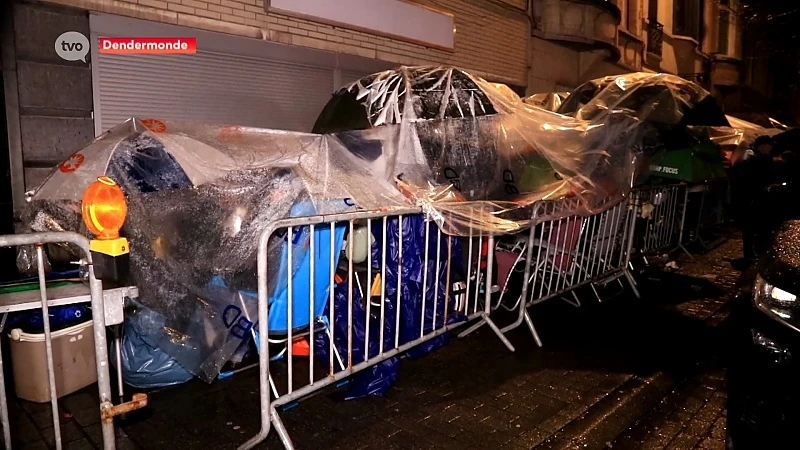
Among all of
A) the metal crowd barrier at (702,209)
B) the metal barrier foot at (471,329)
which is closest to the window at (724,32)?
the metal crowd barrier at (702,209)

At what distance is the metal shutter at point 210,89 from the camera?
19.6 ft

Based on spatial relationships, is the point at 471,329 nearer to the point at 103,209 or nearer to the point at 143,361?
the point at 143,361

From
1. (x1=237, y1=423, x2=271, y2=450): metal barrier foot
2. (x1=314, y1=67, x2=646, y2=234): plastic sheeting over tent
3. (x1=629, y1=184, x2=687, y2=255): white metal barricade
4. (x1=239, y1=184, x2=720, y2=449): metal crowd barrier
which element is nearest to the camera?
(x1=237, y1=423, x2=271, y2=450): metal barrier foot

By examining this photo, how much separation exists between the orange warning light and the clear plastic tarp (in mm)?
879

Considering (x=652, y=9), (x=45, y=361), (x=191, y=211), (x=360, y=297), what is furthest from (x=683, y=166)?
(x=652, y=9)

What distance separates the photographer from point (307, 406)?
3650mm

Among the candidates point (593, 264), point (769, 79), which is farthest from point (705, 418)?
point (769, 79)

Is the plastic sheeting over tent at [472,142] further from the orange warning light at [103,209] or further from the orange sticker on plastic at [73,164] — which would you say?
the orange warning light at [103,209]

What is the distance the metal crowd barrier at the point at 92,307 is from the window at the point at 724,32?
2796 centimetres

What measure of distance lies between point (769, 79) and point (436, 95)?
33.7 meters

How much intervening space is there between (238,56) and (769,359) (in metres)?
6.58

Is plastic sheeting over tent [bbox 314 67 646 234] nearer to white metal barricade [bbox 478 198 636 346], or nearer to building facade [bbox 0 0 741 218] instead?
white metal barricade [bbox 478 198 636 346]

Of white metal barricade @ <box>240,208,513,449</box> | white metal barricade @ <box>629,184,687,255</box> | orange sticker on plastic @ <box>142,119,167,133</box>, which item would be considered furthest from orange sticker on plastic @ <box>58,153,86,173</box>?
white metal barricade @ <box>629,184,687,255</box>

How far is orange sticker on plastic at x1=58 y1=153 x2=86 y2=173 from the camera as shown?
366 centimetres
